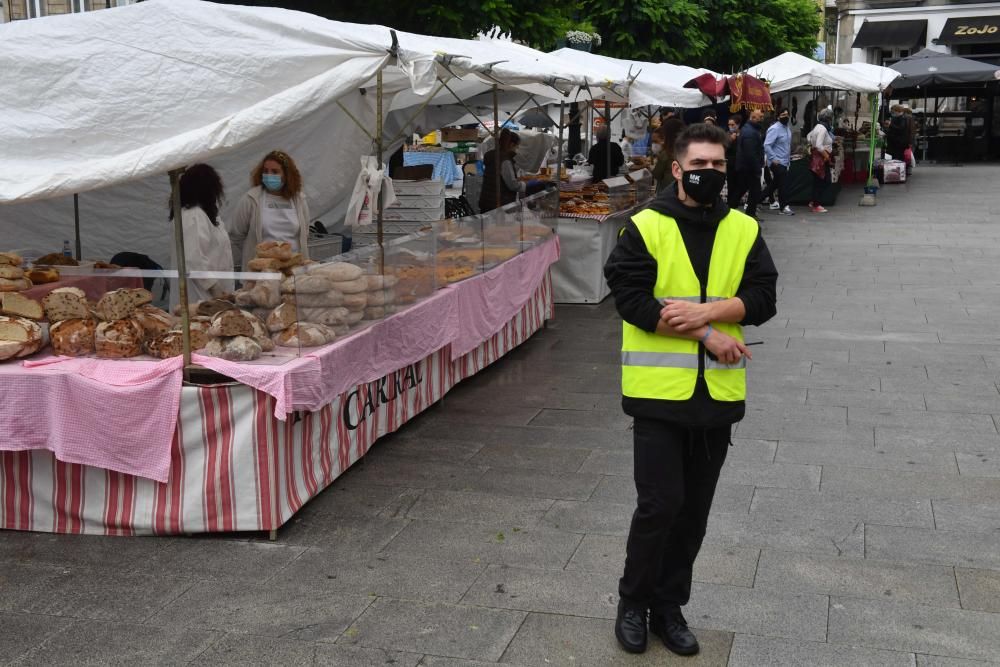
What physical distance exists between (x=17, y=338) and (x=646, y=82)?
9.36m

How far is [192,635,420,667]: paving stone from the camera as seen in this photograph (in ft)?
13.1

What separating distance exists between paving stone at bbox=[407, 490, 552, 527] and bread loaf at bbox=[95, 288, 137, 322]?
1734mm

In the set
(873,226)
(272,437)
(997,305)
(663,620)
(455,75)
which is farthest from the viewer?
(873,226)

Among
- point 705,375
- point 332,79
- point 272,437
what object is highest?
point 332,79

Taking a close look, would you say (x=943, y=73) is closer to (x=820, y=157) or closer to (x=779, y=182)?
(x=820, y=157)

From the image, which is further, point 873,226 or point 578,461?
point 873,226

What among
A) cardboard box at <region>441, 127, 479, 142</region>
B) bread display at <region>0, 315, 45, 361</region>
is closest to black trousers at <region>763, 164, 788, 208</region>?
cardboard box at <region>441, 127, 479, 142</region>

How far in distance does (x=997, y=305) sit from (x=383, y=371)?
24.8ft

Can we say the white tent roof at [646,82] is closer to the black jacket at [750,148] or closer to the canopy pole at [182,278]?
the black jacket at [750,148]

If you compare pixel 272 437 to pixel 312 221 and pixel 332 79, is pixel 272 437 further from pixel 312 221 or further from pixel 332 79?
pixel 312 221

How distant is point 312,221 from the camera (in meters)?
9.05

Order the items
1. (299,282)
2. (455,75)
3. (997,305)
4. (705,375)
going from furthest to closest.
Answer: (997,305), (455,75), (299,282), (705,375)

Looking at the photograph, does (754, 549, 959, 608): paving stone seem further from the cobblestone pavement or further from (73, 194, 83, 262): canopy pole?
(73, 194, 83, 262): canopy pole

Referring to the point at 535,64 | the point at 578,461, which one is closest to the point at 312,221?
the point at 535,64
